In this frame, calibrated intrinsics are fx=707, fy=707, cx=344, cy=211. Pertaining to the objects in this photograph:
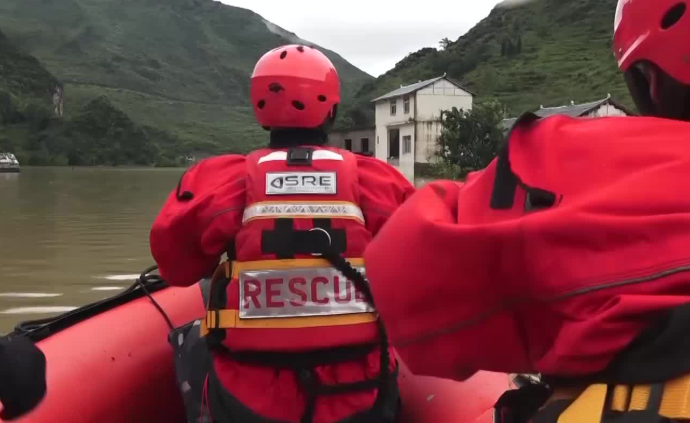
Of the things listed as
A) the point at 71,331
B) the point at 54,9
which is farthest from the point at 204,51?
the point at 71,331

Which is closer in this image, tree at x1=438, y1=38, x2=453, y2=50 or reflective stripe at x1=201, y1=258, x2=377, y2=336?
reflective stripe at x1=201, y1=258, x2=377, y2=336

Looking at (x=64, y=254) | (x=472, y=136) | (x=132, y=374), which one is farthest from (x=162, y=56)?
(x=132, y=374)

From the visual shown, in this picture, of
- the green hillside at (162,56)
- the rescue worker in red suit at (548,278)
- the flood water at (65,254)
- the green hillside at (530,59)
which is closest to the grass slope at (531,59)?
the green hillside at (530,59)

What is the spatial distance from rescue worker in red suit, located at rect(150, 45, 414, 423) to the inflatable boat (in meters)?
0.22

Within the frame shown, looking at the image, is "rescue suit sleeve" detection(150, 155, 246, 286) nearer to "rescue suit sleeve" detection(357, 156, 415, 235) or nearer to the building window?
"rescue suit sleeve" detection(357, 156, 415, 235)

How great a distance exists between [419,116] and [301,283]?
105ft

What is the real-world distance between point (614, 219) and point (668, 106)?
31 centimetres

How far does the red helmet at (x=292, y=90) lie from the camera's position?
6.86ft

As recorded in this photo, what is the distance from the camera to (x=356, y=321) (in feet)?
6.11

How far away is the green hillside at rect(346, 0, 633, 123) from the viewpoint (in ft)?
179

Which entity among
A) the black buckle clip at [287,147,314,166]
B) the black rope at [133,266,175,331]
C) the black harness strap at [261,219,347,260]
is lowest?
the black rope at [133,266,175,331]

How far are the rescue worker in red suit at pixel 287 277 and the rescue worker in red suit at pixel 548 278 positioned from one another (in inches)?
35.4

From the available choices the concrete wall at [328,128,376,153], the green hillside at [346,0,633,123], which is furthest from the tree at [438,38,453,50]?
the concrete wall at [328,128,376,153]

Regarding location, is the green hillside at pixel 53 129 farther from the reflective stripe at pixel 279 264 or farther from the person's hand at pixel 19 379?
the reflective stripe at pixel 279 264
